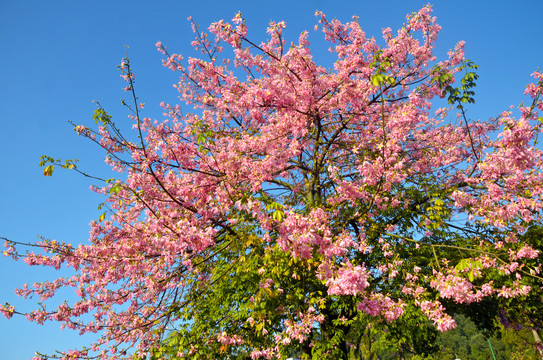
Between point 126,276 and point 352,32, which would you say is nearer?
point 126,276

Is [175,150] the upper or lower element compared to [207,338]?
upper

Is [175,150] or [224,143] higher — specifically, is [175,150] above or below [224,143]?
below

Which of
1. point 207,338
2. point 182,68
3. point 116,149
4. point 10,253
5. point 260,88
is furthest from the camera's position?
point 182,68

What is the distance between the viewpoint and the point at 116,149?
9773mm

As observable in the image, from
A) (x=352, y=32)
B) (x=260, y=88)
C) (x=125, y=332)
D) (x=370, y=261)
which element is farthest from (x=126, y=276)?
(x=352, y=32)

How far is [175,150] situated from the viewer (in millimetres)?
8086

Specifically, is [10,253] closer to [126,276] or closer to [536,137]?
[126,276]

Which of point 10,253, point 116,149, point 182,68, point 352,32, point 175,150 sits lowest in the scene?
point 10,253

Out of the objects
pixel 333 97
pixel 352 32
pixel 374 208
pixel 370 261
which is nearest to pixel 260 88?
pixel 333 97

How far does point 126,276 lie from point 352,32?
9.46 m

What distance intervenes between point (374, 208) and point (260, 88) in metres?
5.23

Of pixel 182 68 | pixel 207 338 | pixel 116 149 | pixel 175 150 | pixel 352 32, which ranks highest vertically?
pixel 182 68

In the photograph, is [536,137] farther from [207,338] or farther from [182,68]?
[182,68]

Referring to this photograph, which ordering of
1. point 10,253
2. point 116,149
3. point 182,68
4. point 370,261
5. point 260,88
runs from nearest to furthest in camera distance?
point 10,253
point 260,88
point 116,149
point 370,261
point 182,68
